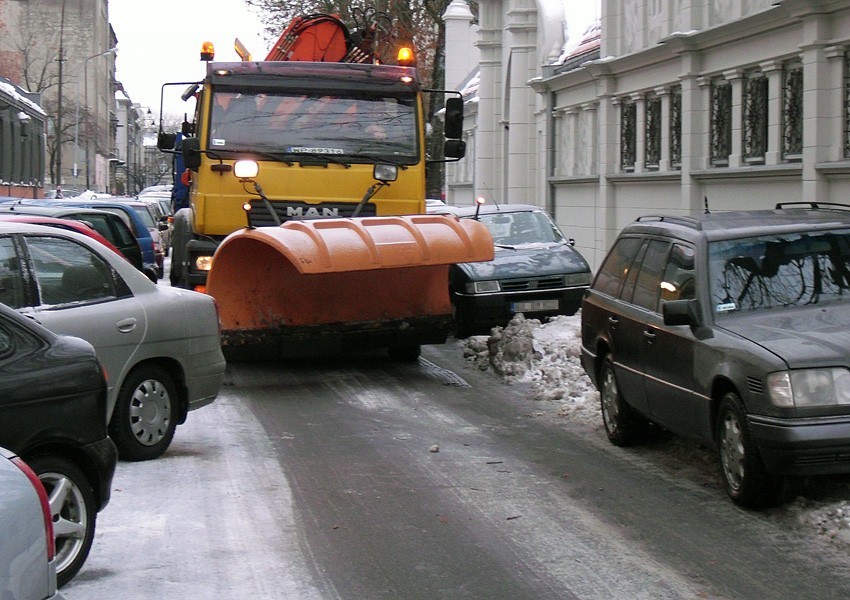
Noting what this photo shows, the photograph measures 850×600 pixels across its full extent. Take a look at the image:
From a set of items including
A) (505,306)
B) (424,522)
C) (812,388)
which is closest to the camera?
(812,388)

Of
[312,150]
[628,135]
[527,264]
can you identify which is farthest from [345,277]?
[628,135]

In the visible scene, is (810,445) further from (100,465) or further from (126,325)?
(126,325)

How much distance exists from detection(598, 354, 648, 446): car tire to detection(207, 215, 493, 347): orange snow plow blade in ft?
9.34

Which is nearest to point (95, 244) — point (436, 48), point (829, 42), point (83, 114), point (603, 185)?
point (829, 42)

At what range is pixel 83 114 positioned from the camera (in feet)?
271

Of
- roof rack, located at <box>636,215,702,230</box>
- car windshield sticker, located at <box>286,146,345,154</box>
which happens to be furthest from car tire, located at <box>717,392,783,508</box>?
car windshield sticker, located at <box>286,146,345,154</box>

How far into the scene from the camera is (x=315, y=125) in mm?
14320

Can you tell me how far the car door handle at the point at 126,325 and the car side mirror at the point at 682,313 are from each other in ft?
12.0

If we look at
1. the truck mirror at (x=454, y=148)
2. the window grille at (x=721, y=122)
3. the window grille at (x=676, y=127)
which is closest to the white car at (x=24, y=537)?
the truck mirror at (x=454, y=148)

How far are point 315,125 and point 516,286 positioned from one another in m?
3.29

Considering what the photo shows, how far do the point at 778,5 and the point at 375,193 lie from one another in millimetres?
7133

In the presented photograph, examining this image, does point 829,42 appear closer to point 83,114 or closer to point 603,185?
point 603,185

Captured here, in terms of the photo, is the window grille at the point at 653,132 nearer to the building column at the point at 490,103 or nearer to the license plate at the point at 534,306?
the license plate at the point at 534,306

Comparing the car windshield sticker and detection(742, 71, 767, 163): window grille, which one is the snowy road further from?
detection(742, 71, 767, 163): window grille
